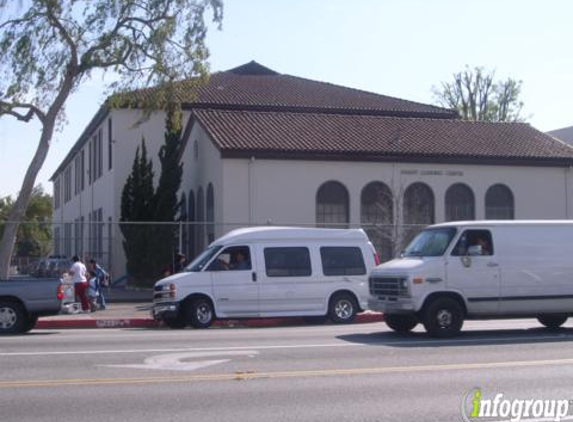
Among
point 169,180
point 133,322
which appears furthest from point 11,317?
point 169,180

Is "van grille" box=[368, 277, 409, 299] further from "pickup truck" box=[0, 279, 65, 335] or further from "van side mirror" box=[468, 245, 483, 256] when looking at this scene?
"pickup truck" box=[0, 279, 65, 335]

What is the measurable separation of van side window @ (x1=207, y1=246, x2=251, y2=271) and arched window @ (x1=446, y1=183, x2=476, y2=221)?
17.6 metres

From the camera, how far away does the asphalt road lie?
30.8 ft

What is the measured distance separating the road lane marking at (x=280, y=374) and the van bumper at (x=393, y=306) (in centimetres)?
385

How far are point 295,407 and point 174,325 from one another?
11284 millimetres

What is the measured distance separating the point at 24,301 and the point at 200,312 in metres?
3.87

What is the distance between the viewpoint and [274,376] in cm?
1148

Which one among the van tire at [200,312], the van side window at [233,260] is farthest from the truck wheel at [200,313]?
the van side window at [233,260]

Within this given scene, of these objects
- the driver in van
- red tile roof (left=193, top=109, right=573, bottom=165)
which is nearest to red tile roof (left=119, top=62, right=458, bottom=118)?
red tile roof (left=193, top=109, right=573, bottom=165)

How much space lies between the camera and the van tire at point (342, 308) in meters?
21.1

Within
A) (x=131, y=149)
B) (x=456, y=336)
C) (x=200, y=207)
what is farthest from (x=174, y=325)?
(x=131, y=149)

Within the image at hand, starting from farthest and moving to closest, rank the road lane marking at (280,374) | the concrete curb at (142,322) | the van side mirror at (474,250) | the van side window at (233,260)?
1. the concrete curb at (142,322)
2. the van side window at (233,260)
3. the van side mirror at (474,250)
4. the road lane marking at (280,374)

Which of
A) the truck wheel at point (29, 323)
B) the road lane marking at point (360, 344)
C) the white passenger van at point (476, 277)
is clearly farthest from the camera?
the truck wheel at point (29, 323)

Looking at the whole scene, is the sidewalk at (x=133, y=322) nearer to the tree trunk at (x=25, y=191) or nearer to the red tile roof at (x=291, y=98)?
the tree trunk at (x=25, y=191)
